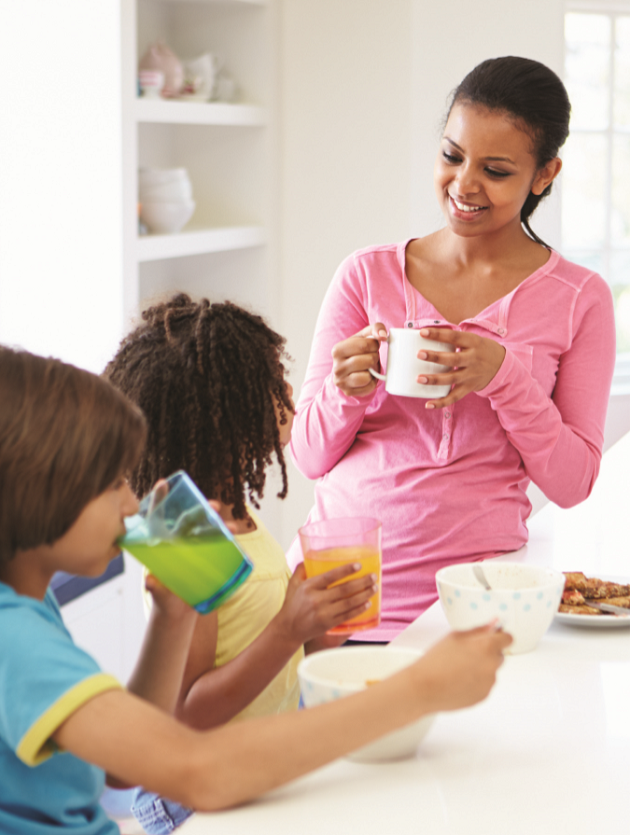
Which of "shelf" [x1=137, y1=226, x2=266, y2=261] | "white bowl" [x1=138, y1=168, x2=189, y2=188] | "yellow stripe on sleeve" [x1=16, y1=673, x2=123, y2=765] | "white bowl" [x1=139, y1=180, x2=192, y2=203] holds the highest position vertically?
"white bowl" [x1=138, y1=168, x2=189, y2=188]

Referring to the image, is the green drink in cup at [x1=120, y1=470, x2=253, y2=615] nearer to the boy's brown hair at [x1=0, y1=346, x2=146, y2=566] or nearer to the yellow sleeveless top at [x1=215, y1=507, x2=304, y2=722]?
the boy's brown hair at [x1=0, y1=346, x2=146, y2=566]

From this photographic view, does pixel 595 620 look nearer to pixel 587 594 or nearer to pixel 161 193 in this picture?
pixel 587 594

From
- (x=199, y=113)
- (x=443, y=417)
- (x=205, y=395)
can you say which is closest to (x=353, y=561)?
(x=205, y=395)

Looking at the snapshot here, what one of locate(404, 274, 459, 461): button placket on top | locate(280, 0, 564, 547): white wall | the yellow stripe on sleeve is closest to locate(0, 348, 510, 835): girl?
the yellow stripe on sleeve

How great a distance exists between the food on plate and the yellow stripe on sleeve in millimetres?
636

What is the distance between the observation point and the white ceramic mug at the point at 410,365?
132cm

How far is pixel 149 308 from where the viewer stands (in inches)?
52.6

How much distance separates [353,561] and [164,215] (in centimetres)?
191

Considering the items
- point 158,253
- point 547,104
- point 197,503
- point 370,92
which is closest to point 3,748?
point 197,503

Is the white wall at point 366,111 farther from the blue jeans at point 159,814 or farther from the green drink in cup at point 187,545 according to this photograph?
the green drink in cup at point 187,545

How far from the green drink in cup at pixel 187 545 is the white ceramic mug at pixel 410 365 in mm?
515

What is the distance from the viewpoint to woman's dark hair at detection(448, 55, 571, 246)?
4.95 ft

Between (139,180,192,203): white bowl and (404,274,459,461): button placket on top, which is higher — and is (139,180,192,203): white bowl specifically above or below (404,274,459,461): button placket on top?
above

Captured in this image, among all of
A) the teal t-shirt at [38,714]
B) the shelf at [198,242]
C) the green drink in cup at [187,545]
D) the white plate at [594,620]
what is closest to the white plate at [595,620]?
the white plate at [594,620]
